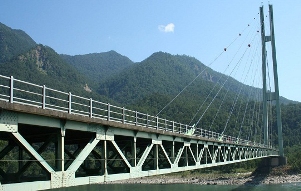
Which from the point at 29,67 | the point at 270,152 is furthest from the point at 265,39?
the point at 29,67

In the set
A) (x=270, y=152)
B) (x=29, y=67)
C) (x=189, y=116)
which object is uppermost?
(x=29, y=67)

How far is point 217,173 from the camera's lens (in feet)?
333

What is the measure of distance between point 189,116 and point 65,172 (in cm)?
13504

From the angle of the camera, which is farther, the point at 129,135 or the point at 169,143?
the point at 169,143

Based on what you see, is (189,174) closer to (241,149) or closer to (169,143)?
(241,149)

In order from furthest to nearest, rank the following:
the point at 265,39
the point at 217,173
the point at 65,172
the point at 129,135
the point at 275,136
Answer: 1. the point at 275,136
2. the point at 217,173
3. the point at 265,39
4. the point at 129,135
5. the point at 65,172

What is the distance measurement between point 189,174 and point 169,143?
79.4 meters

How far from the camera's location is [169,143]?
25.0 meters

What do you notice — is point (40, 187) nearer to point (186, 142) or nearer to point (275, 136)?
point (186, 142)

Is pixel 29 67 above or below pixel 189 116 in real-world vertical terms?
above

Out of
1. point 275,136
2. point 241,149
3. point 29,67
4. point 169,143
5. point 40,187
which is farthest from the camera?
point 29,67

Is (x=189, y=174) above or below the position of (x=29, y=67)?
below

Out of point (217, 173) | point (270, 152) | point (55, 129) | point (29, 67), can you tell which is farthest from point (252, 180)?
point (29, 67)

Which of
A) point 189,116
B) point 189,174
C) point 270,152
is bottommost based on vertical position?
point 189,174
